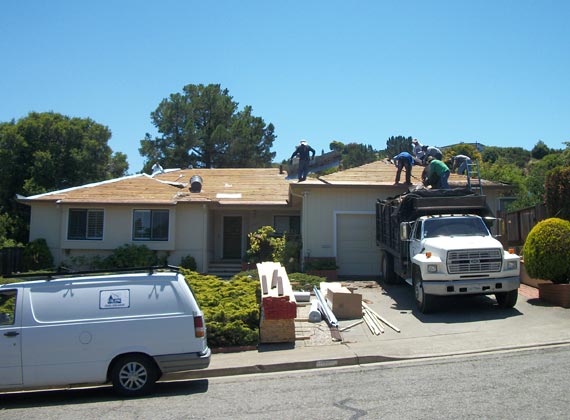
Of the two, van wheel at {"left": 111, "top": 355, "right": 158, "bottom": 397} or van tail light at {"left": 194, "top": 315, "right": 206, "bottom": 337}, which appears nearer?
van wheel at {"left": 111, "top": 355, "right": 158, "bottom": 397}

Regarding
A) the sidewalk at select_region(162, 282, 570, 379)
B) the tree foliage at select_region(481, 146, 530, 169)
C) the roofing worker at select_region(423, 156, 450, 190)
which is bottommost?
the sidewalk at select_region(162, 282, 570, 379)

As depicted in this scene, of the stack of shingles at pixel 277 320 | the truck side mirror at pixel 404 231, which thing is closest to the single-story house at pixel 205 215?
the truck side mirror at pixel 404 231

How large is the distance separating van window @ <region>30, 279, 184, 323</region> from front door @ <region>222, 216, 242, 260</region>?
16.2 m

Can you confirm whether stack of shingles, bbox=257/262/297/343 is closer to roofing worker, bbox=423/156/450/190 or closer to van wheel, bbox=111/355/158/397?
van wheel, bbox=111/355/158/397

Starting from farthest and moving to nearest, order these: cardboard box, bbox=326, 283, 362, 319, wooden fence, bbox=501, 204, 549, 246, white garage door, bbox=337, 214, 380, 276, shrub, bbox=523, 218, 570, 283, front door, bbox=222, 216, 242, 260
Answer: front door, bbox=222, 216, 242, 260
white garage door, bbox=337, 214, 380, 276
wooden fence, bbox=501, 204, 549, 246
shrub, bbox=523, 218, 570, 283
cardboard box, bbox=326, 283, 362, 319

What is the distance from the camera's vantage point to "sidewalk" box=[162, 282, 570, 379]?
31.2 ft

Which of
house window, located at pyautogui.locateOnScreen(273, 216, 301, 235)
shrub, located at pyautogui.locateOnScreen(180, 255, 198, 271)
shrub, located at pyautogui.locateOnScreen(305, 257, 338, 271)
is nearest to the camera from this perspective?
shrub, located at pyautogui.locateOnScreen(305, 257, 338, 271)

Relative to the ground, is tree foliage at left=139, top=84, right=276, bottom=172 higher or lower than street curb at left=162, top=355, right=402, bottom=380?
→ higher

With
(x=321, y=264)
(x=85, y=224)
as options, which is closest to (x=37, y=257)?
(x=85, y=224)

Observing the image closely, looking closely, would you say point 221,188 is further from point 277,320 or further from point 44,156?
point 277,320

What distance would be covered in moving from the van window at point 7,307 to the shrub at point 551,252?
11329 mm

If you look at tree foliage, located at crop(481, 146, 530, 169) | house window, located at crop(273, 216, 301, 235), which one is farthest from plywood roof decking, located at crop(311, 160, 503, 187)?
tree foliage, located at crop(481, 146, 530, 169)

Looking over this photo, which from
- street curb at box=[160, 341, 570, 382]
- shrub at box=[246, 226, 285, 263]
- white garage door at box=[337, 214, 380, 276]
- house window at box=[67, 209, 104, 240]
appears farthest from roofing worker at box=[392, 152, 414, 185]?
house window at box=[67, 209, 104, 240]

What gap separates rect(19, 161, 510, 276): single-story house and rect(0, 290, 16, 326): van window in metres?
12.4
